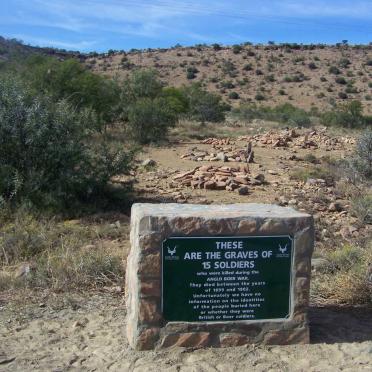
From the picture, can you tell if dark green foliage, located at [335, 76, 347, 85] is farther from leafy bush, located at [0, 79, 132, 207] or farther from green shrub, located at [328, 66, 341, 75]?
leafy bush, located at [0, 79, 132, 207]

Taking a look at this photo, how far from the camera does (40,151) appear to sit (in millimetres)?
10031

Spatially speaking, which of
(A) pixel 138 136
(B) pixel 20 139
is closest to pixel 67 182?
(B) pixel 20 139

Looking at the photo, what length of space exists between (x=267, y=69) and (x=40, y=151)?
171 ft

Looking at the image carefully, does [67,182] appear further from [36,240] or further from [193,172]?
[193,172]

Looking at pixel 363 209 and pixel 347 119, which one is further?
pixel 347 119

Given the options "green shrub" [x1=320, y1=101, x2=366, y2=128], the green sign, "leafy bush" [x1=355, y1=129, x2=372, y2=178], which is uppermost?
"green shrub" [x1=320, y1=101, x2=366, y2=128]

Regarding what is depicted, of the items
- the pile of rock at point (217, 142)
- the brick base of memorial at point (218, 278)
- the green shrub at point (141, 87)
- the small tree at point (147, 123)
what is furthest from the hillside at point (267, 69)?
the brick base of memorial at point (218, 278)

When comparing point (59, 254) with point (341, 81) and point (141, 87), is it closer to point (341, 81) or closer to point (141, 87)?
point (141, 87)

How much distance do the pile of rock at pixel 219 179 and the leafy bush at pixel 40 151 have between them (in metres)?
2.96

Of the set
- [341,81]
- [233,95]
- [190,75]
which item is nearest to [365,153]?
[233,95]

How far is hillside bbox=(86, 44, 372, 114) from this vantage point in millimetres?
51812

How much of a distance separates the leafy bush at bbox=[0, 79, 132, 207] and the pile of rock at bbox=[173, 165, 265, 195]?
2.96m

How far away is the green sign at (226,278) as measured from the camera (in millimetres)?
4340

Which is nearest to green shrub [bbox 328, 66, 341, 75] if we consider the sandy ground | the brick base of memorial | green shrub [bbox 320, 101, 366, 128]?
green shrub [bbox 320, 101, 366, 128]
